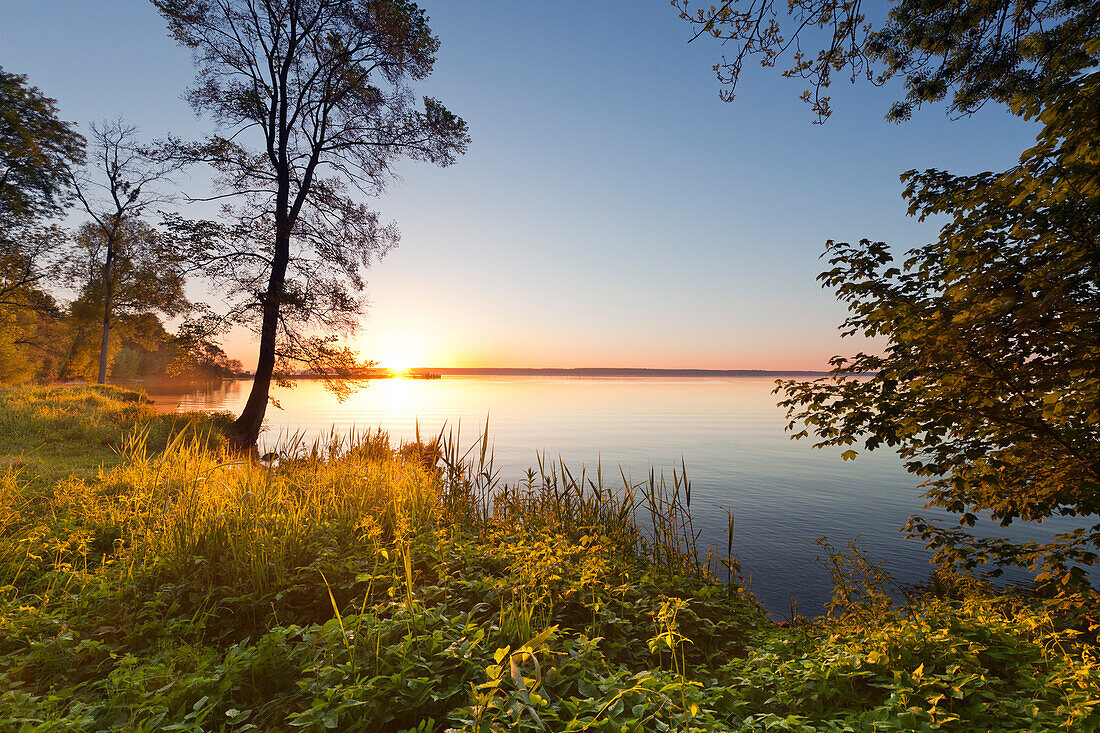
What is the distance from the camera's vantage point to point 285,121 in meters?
15.0

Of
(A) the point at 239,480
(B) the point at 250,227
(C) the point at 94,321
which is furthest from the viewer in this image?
(C) the point at 94,321

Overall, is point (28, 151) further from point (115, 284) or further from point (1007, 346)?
point (1007, 346)

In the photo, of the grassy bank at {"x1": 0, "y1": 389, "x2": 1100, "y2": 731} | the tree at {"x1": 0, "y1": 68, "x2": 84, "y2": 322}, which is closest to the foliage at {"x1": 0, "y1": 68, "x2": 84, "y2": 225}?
the tree at {"x1": 0, "y1": 68, "x2": 84, "y2": 322}

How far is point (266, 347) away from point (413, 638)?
14.4 meters

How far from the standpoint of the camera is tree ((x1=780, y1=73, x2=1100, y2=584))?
4066mm

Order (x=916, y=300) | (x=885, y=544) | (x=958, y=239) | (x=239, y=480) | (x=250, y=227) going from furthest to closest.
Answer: (x=250, y=227), (x=885, y=544), (x=239, y=480), (x=916, y=300), (x=958, y=239)

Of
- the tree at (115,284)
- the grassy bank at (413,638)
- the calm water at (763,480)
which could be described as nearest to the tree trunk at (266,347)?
the calm water at (763,480)

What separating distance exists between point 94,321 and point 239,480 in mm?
28960

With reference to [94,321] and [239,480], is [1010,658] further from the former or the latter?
[94,321]

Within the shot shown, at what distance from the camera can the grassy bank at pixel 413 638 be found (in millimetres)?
2467

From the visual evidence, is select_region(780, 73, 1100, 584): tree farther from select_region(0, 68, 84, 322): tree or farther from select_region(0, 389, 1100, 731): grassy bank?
select_region(0, 68, 84, 322): tree

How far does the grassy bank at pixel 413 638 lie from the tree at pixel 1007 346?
4.38ft

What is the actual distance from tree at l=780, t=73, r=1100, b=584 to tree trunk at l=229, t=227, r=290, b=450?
14.8 metres

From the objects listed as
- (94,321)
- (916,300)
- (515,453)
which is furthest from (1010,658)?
(94,321)
